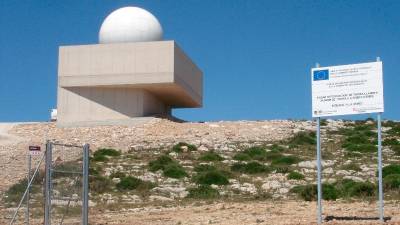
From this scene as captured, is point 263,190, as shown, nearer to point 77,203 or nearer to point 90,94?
point 77,203

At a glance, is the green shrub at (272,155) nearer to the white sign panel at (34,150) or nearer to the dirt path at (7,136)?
the dirt path at (7,136)

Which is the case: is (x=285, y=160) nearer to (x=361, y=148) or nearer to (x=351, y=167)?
(x=351, y=167)

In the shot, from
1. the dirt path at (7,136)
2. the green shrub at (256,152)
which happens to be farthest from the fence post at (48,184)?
the dirt path at (7,136)

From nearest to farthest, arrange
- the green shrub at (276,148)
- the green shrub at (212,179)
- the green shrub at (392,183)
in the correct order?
the green shrub at (392,183)
the green shrub at (212,179)
the green shrub at (276,148)

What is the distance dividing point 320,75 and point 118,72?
3453cm

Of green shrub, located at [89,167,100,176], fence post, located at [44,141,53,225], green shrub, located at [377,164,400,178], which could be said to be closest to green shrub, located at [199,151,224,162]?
green shrub, located at [89,167,100,176]

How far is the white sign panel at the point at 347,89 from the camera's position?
12547 millimetres

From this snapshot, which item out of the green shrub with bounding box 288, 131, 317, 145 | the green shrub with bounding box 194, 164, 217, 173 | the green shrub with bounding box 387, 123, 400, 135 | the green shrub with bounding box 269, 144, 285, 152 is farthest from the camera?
the green shrub with bounding box 387, 123, 400, 135

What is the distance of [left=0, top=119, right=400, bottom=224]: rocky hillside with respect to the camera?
20578mm

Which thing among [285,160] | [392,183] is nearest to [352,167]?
[285,160]

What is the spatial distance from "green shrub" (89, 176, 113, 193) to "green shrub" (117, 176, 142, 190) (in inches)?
16.0

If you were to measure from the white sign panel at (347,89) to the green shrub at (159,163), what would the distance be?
15222 mm

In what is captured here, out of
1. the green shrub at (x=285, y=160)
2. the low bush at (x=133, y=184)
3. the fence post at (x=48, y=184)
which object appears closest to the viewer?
the fence post at (x=48, y=184)

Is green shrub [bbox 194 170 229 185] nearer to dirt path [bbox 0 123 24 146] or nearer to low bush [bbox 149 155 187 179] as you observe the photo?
low bush [bbox 149 155 187 179]
